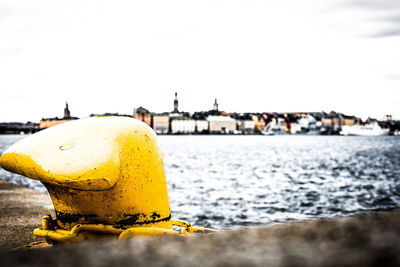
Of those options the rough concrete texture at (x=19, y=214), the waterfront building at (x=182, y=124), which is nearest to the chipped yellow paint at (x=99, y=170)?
the rough concrete texture at (x=19, y=214)

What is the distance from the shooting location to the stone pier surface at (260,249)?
0.59 metres

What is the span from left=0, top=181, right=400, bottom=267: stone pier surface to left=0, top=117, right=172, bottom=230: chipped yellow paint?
4.53 feet

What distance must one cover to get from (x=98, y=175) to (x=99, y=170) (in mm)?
25

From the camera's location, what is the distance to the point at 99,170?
2049 millimetres

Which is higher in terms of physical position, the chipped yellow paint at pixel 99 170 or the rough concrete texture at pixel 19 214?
the chipped yellow paint at pixel 99 170

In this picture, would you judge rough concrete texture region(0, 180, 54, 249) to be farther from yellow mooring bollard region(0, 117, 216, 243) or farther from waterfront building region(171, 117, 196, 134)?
waterfront building region(171, 117, 196, 134)

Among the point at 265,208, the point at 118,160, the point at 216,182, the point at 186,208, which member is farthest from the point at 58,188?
the point at 216,182

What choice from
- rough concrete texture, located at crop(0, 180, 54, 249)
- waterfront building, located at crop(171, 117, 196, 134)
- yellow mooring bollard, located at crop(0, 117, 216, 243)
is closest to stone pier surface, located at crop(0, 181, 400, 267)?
yellow mooring bollard, located at crop(0, 117, 216, 243)

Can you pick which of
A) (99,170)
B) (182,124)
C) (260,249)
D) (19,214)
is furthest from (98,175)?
(182,124)

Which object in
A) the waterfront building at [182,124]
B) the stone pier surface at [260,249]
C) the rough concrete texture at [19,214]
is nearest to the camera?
the stone pier surface at [260,249]

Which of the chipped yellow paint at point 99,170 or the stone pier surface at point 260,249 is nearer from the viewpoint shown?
the stone pier surface at point 260,249

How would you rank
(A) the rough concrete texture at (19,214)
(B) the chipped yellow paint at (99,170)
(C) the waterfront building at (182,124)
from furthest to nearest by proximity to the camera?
1. (C) the waterfront building at (182,124)
2. (A) the rough concrete texture at (19,214)
3. (B) the chipped yellow paint at (99,170)

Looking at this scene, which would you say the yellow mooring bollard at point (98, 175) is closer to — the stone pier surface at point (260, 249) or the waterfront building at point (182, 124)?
the stone pier surface at point (260, 249)

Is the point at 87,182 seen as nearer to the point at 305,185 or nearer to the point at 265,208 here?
the point at 265,208
